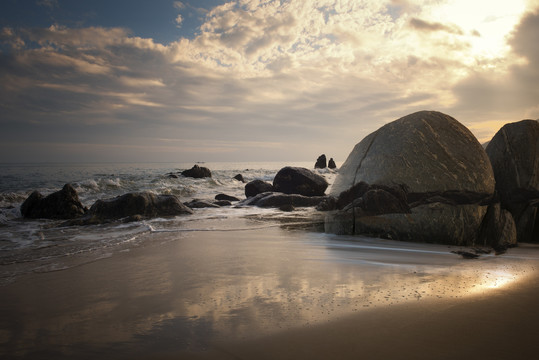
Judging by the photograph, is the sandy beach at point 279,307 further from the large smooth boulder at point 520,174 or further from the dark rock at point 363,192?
the large smooth boulder at point 520,174

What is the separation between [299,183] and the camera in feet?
44.7

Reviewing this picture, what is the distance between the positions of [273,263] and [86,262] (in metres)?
2.20

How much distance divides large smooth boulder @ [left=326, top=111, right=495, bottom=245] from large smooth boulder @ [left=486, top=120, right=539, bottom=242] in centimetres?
63

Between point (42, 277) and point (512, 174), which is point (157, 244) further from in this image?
point (512, 174)

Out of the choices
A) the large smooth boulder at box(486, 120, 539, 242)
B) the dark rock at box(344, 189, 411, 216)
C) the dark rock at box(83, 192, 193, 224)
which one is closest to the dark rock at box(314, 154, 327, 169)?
the dark rock at box(83, 192, 193, 224)

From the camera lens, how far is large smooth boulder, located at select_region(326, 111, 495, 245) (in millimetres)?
4340

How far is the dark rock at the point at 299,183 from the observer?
13570 mm

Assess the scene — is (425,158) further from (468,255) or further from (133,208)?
(133,208)

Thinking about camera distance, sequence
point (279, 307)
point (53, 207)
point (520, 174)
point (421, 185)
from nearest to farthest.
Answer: point (279, 307) < point (421, 185) < point (520, 174) < point (53, 207)

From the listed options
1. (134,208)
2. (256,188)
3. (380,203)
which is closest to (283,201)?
(256,188)

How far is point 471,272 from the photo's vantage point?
2.93 m

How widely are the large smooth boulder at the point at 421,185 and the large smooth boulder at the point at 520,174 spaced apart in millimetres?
634

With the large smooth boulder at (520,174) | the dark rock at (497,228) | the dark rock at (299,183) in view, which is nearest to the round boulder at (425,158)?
the dark rock at (497,228)

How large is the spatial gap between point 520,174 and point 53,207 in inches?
411
